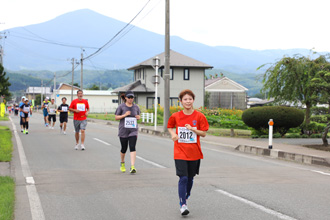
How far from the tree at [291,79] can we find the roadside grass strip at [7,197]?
15.9m

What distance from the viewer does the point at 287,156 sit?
12805 mm

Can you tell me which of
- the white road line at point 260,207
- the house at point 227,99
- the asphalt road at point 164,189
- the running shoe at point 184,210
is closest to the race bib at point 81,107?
the asphalt road at point 164,189

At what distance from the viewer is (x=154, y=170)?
9688 mm

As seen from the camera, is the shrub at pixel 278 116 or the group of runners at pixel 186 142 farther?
the shrub at pixel 278 116

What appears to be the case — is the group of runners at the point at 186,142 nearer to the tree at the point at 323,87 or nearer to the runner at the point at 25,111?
the tree at the point at 323,87

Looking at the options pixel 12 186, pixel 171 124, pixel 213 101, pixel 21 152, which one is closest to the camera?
pixel 171 124

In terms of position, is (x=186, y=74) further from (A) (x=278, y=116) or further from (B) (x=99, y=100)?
(B) (x=99, y=100)

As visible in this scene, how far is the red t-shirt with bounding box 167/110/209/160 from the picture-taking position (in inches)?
229

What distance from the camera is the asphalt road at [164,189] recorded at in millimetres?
5820

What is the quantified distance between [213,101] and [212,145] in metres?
40.1

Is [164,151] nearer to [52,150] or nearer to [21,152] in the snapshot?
[52,150]

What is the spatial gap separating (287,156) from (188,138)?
7.88 meters

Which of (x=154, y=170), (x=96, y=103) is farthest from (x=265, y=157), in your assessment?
(x=96, y=103)

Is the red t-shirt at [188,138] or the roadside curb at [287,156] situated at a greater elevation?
the red t-shirt at [188,138]
